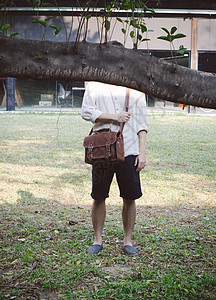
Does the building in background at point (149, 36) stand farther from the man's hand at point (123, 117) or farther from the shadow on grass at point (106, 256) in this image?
the man's hand at point (123, 117)

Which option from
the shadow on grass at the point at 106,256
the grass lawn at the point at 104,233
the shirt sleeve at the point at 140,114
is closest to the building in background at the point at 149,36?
the grass lawn at the point at 104,233

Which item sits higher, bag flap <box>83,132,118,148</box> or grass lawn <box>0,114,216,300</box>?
bag flap <box>83,132,118,148</box>

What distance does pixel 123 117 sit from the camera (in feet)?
10.5

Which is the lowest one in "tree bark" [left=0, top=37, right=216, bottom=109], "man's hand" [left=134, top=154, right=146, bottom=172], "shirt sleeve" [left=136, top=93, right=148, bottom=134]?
"man's hand" [left=134, top=154, right=146, bottom=172]

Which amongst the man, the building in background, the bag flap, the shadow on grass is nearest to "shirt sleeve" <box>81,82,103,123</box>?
the man

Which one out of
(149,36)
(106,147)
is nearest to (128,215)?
(106,147)

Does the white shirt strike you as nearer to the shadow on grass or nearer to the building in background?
the shadow on grass

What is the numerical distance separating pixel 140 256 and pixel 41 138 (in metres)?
8.46

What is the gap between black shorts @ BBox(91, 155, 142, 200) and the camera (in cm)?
336

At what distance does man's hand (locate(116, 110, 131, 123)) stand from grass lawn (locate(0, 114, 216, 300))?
1292 mm

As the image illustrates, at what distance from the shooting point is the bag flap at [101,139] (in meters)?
3.25

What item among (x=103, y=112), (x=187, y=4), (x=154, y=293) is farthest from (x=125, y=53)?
(x=187, y=4)

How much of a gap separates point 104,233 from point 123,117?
1590mm

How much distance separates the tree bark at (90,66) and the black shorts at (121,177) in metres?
1.19
